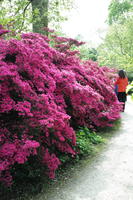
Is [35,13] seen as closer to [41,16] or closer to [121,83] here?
[41,16]

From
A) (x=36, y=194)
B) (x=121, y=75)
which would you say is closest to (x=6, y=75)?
(x=36, y=194)

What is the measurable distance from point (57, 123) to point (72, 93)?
98 cm

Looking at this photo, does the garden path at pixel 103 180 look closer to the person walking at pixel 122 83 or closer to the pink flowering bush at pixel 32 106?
the pink flowering bush at pixel 32 106

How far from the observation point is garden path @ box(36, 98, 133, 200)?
281 centimetres

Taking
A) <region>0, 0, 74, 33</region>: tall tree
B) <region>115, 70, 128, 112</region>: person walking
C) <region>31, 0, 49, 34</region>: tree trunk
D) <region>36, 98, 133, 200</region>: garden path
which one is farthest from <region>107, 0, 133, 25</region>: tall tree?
<region>36, 98, 133, 200</region>: garden path

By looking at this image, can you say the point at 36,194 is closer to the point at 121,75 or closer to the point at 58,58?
the point at 58,58

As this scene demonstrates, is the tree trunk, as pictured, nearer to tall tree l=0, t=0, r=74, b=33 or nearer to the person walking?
tall tree l=0, t=0, r=74, b=33

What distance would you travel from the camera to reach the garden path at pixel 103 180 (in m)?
2.81

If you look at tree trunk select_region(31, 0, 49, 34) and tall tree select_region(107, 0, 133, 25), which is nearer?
tree trunk select_region(31, 0, 49, 34)

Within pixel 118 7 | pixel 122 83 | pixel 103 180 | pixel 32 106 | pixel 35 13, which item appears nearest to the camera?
pixel 32 106

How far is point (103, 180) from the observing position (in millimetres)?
3178

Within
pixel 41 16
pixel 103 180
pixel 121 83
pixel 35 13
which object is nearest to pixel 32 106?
pixel 103 180

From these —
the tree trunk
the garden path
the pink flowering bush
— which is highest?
the tree trunk

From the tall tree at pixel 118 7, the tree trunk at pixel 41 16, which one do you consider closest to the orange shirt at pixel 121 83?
the tree trunk at pixel 41 16
